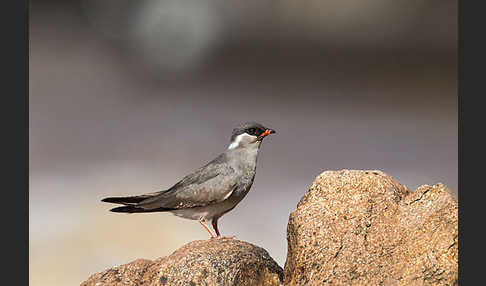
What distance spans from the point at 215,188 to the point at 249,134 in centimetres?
80

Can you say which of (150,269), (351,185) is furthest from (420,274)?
(150,269)

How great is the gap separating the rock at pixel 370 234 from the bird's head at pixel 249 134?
126cm

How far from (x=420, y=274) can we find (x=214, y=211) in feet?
8.73

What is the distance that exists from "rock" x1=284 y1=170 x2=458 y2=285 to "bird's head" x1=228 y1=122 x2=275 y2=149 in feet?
4.13

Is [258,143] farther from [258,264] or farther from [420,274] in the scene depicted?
[420,274]

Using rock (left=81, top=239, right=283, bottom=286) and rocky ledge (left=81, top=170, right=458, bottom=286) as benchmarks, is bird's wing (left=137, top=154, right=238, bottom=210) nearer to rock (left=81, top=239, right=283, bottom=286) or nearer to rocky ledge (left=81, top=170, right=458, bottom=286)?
rock (left=81, top=239, right=283, bottom=286)

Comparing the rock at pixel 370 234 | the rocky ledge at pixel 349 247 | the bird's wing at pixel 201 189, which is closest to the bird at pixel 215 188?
the bird's wing at pixel 201 189

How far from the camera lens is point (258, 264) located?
5707 mm

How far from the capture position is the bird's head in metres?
6.64

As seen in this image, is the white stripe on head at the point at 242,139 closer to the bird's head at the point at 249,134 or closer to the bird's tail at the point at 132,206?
the bird's head at the point at 249,134

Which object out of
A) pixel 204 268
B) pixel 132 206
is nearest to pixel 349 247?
pixel 204 268

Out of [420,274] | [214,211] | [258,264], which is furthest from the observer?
[214,211]

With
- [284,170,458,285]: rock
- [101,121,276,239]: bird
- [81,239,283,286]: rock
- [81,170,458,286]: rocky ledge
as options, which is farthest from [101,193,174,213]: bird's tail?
[284,170,458,285]: rock

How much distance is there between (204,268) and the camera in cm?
546
